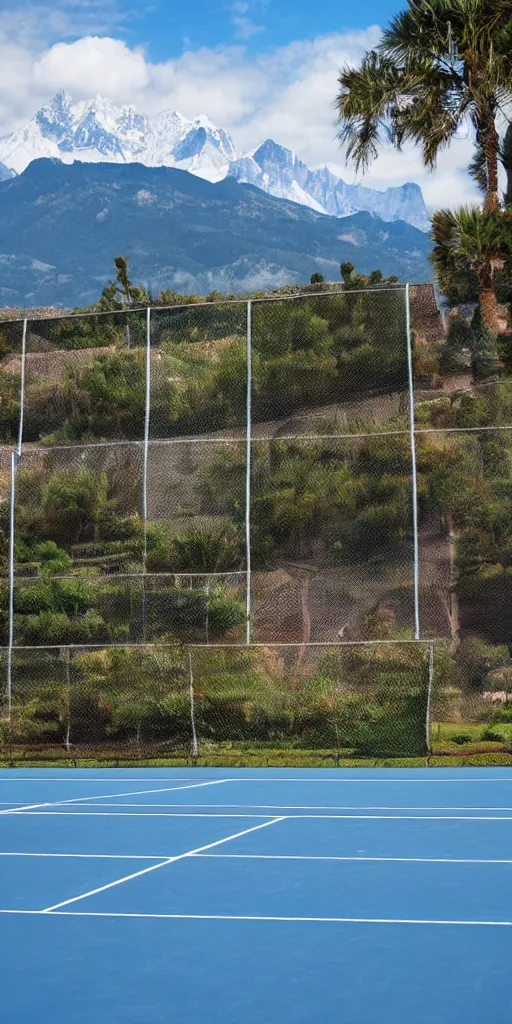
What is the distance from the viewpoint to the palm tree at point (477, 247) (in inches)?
696

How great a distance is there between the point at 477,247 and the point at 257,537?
4.87 metres

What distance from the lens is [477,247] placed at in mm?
17766

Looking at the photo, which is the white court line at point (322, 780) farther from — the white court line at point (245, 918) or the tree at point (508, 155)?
the tree at point (508, 155)

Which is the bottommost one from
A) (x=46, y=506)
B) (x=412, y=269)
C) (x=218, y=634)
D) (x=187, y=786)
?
(x=187, y=786)

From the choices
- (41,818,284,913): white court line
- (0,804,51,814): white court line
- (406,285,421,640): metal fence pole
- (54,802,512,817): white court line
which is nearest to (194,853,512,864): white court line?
(41,818,284,913): white court line

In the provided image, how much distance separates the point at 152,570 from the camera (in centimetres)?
1853

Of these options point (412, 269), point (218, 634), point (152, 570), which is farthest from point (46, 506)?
point (412, 269)

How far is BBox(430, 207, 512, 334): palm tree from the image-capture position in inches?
696

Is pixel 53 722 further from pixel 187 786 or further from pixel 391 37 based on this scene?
pixel 391 37

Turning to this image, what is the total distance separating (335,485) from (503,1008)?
1432 centimetres

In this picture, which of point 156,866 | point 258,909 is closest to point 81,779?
point 156,866

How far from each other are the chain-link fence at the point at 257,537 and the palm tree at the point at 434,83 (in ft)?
7.93

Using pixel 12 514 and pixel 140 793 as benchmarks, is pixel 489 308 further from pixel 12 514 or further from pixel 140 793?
pixel 140 793

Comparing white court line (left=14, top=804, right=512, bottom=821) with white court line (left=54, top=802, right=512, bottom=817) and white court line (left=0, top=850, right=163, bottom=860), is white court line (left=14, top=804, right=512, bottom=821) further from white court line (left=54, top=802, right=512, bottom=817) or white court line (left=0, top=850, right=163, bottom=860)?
white court line (left=0, top=850, right=163, bottom=860)
